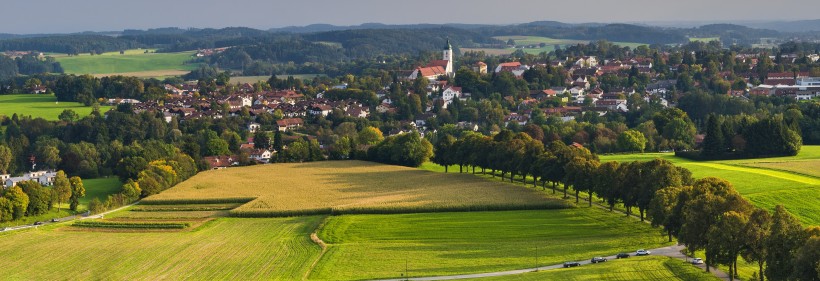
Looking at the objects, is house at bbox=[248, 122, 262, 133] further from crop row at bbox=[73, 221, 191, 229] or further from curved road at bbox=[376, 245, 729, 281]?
curved road at bbox=[376, 245, 729, 281]

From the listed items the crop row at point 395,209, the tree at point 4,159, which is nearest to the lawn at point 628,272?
the crop row at point 395,209

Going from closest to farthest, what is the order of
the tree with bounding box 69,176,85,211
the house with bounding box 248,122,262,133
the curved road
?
the curved road < the tree with bounding box 69,176,85,211 < the house with bounding box 248,122,262,133

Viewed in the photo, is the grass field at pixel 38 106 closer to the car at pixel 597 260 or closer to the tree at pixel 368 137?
the tree at pixel 368 137

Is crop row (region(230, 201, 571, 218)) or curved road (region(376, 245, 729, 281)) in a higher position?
curved road (region(376, 245, 729, 281))

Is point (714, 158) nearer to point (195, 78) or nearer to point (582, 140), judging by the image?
point (582, 140)

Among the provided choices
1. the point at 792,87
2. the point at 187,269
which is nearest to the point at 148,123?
the point at 187,269

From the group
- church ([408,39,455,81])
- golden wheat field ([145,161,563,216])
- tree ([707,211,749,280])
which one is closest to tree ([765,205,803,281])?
tree ([707,211,749,280])

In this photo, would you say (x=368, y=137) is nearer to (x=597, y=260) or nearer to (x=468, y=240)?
(x=468, y=240)
